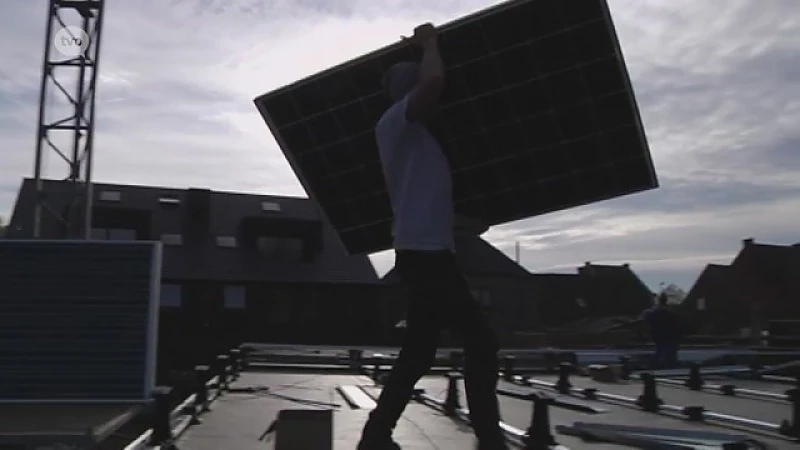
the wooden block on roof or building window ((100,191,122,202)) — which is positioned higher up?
building window ((100,191,122,202))

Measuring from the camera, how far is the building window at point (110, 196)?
50562mm

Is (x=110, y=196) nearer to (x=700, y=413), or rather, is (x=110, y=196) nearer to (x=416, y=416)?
(x=416, y=416)

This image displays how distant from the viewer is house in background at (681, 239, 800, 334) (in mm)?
62562

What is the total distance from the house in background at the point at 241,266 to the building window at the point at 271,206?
6 cm

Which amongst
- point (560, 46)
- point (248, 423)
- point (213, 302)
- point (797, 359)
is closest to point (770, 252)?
point (213, 302)

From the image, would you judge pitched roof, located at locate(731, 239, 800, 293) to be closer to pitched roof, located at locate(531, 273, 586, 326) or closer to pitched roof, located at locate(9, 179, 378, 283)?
pitched roof, located at locate(531, 273, 586, 326)

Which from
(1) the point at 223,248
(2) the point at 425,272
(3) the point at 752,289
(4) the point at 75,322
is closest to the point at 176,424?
(2) the point at 425,272

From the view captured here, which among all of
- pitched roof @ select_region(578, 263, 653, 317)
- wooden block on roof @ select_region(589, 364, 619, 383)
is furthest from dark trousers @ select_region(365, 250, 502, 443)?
pitched roof @ select_region(578, 263, 653, 317)

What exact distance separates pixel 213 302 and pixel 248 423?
43246 mm

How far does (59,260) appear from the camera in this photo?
941 cm

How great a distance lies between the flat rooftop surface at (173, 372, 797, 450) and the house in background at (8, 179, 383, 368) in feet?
127

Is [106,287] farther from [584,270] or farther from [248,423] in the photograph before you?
[584,270]

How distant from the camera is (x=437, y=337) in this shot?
4020 mm

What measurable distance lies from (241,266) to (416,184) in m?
46.4
